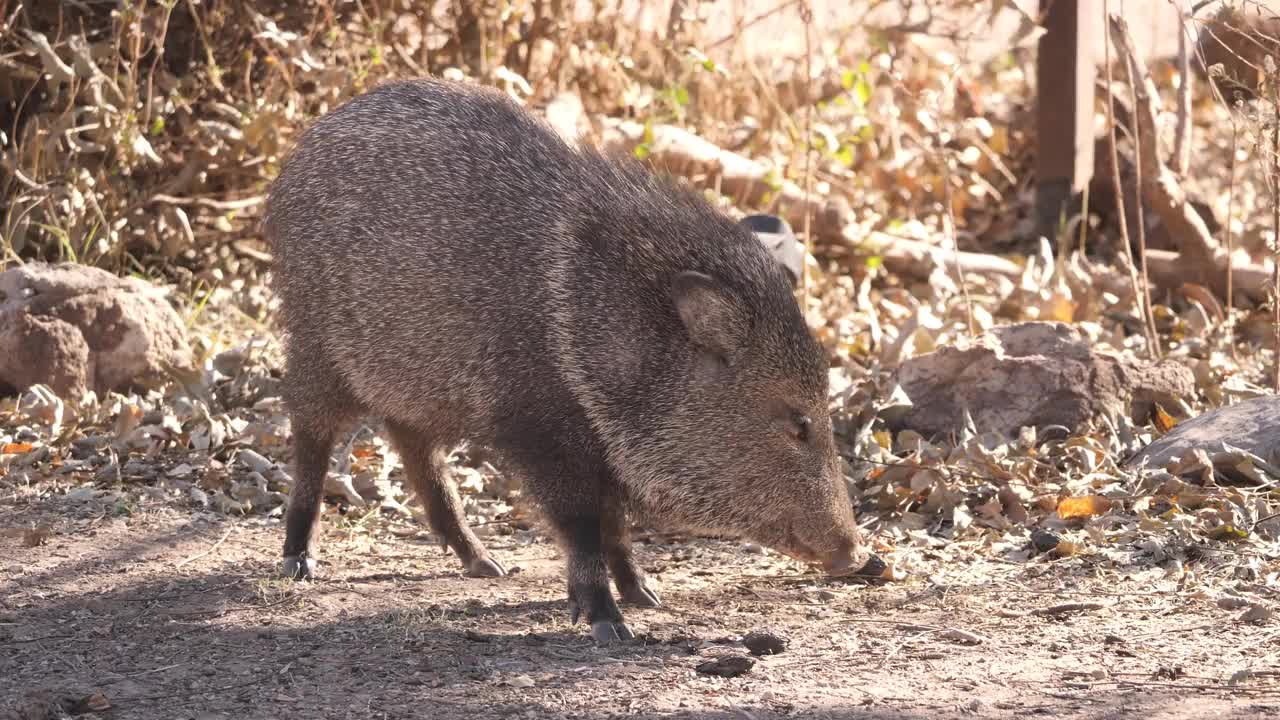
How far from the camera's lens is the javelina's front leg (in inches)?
144

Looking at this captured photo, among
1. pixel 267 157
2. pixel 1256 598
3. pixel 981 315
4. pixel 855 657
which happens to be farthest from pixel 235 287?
pixel 1256 598

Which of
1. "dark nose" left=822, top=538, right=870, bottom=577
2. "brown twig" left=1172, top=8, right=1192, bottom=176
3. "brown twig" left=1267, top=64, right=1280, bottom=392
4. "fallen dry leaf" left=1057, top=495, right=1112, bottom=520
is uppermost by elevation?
"brown twig" left=1172, top=8, right=1192, bottom=176

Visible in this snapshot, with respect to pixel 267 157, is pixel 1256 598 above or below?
below

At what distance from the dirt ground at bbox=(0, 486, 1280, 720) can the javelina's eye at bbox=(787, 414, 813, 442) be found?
1.51 ft

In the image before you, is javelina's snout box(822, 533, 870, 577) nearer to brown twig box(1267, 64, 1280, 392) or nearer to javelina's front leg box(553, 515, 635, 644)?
javelina's front leg box(553, 515, 635, 644)

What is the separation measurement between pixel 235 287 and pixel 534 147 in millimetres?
3066

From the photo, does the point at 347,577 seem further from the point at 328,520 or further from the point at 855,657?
the point at 855,657

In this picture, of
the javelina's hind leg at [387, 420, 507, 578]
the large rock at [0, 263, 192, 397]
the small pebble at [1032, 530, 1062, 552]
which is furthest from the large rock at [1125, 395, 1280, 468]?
the large rock at [0, 263, 192, 397]

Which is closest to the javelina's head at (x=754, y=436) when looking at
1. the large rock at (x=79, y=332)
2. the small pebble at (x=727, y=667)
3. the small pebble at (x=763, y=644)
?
→ the small pebble at (x=763, y=644)

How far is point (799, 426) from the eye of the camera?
3.71 meters

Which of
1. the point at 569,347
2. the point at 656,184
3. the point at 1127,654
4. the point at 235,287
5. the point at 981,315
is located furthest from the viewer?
the point at 235,287

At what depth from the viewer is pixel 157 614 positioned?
380cm

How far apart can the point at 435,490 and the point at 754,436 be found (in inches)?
45.7

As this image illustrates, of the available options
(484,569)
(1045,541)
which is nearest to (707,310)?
(484,569)
